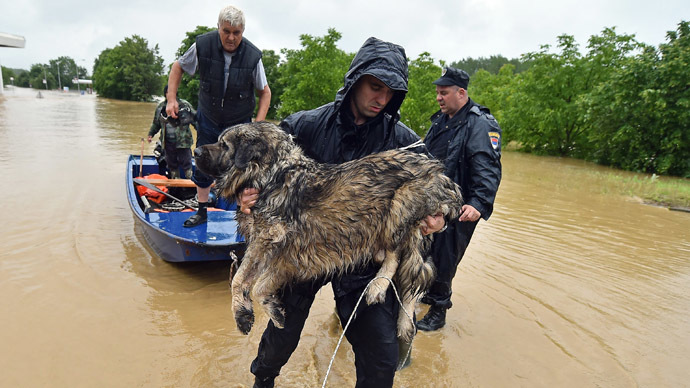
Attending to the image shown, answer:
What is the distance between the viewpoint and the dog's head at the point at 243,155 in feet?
7.47

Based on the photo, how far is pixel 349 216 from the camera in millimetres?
2240

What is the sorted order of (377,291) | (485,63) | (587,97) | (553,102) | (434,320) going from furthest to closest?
(485,63) → (553,102) → (587,97) → (434,320) → (377,291)

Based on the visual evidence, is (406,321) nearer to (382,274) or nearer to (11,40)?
(382,274)

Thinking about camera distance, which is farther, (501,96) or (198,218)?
(501,96)

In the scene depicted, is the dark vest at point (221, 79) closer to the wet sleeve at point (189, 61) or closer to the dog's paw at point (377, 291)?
the wet sleeve at point (189, 61)

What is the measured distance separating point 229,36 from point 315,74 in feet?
89.6

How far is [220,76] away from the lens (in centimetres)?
495

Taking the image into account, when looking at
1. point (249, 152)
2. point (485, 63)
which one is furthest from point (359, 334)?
point (485, 63)

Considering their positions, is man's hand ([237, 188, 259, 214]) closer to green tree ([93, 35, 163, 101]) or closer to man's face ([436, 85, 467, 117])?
man's face ([436, 85, 467, 117])

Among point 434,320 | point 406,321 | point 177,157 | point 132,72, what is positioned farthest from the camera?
point 132,72

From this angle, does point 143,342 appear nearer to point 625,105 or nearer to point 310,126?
point 310,126

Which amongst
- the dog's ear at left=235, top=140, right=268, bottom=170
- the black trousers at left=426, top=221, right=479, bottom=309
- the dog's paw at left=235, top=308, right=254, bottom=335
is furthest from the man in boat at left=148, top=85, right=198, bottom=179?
the dog's paw at left=235, top=308, right=254, bottom=335

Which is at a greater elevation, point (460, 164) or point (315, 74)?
point (315, 74)

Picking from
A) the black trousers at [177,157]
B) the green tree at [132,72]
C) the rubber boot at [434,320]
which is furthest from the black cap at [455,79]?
the green tree at [132,72]
